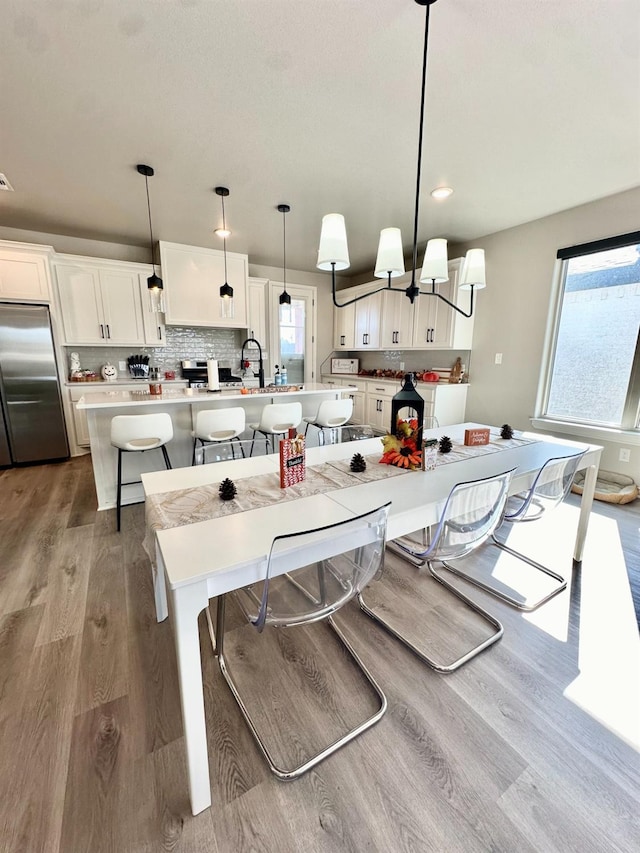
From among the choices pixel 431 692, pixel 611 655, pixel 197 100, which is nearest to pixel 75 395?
pixel 197 100

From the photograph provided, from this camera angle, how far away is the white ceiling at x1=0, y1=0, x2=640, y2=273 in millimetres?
1498

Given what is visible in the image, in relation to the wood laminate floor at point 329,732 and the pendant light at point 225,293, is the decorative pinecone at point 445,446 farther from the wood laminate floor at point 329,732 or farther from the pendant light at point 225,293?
the pendant light at point 225,293

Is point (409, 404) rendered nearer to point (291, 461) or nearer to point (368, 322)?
point (291, 461)

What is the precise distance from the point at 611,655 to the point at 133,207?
475cm

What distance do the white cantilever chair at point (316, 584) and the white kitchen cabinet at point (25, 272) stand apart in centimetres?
424

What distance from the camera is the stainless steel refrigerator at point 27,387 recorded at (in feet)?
12.3

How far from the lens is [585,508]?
2.09 m

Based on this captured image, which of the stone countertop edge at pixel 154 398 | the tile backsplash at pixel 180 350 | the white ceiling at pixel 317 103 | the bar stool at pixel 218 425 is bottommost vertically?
the bar stool at pixel 218 425

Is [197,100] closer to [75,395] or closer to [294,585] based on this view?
[294,585]

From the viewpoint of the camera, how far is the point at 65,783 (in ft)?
3.51

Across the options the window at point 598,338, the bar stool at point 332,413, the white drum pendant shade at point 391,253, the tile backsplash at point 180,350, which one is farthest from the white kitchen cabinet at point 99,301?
the window at point 598,338

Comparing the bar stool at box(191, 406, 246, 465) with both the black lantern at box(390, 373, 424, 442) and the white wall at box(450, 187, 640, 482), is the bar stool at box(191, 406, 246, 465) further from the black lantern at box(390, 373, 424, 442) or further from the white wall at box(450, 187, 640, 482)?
the white wall at box(450, 187, 640, 482)

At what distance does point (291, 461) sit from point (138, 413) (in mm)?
2121

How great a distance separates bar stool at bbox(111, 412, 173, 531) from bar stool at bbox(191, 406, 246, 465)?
26 centimetres
